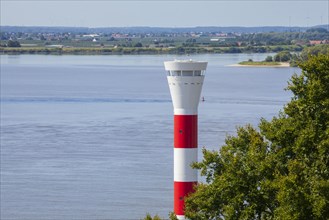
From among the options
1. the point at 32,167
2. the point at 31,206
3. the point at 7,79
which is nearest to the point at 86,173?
the point at 32,167

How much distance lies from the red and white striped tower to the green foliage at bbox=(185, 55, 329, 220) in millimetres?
358

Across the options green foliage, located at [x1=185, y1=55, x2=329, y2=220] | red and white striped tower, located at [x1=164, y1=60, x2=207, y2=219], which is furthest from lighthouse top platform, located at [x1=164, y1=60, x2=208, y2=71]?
green foliage, located at [x1=185, y1=55, x2=329, y2=220]

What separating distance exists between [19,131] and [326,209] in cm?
4287

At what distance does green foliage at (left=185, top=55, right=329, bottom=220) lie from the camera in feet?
46.7

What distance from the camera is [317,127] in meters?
14.5

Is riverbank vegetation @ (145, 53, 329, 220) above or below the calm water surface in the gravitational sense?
above

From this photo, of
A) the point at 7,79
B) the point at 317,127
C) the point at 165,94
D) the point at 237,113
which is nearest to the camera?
the point at 317,127

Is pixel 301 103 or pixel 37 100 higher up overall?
pixel 301 103

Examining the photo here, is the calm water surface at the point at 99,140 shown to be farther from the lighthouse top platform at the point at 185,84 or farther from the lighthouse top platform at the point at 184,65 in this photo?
the lighthouse top platform at the point at 184,65

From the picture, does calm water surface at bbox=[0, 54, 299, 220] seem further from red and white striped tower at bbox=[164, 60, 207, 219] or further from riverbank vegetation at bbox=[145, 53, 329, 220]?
riverbank vegetation at bbox=[145, 53, 329, 220]

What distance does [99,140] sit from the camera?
51156 mm

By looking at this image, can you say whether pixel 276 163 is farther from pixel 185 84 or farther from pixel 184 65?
pixel 184 65

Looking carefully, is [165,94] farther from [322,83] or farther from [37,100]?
[322,83]

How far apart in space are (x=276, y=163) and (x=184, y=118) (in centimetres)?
168
